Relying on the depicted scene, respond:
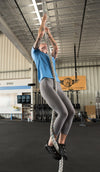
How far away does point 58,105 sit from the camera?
1187mm

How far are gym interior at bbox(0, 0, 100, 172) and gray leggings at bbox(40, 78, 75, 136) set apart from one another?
0.22m

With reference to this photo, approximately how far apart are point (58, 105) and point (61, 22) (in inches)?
164

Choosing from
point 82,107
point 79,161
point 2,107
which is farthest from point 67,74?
point 79,161

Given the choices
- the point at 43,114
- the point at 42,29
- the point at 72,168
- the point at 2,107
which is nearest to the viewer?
the point at 42,29

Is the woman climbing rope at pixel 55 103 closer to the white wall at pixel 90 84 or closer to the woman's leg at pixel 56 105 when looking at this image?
the woman's leg at pixel 56 105

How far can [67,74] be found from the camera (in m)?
8.20

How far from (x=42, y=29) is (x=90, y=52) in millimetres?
6275

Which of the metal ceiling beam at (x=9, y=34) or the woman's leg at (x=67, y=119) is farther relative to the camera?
the metal ceiling beam at (x=9, y=34)

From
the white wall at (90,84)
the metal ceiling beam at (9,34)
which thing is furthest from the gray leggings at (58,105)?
the white wall at (90,84)

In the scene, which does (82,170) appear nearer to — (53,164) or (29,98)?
(53,164)

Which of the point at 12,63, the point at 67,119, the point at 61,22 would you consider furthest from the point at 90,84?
the point at 67,119

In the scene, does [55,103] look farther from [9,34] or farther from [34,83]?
[34,83]

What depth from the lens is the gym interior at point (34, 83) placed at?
176cm

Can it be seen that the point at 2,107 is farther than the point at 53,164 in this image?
Yes
